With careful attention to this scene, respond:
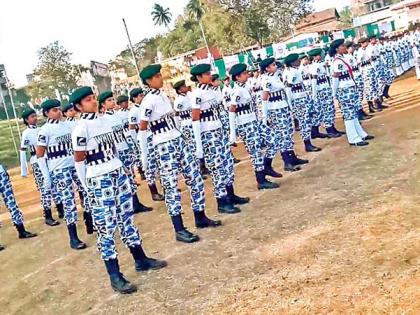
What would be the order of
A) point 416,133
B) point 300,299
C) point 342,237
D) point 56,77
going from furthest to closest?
point 56,77, point 416,133, point 342,237, point 300,299

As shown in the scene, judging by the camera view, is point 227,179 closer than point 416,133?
Yes

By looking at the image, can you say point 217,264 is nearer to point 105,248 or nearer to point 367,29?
point 105,248

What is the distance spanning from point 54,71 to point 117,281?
32422 mm

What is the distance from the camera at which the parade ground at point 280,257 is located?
4195mm

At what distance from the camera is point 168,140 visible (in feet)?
19.9

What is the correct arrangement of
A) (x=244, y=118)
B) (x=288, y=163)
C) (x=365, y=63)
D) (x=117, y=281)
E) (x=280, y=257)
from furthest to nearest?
(x=365, y=63) < (x=288, y=163) < (x=244, y=118) < (x=117, y=281) < (x=280, y=257)

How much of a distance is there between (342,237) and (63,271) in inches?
137

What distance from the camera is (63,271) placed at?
6.49 m

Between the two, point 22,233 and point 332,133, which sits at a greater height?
point 332,133

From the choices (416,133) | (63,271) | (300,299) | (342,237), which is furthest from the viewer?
(416,133)

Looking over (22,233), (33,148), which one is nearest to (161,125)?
(33,148)

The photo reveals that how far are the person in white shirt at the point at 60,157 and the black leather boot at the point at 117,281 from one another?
213 centimetres

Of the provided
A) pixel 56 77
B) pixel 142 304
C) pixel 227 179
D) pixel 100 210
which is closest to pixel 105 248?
pixel 100 210

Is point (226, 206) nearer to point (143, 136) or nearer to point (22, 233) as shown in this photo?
point (143, 136)
